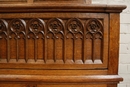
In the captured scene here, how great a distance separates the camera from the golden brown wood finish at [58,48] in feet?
2.51

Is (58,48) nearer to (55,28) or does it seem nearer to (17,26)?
(55,28)

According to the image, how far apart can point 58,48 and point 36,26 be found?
0.15 meters

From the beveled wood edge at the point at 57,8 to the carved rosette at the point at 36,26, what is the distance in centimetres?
5

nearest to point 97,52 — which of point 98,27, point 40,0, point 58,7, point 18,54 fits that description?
point 98,27

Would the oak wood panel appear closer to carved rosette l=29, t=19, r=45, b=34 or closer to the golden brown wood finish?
the golden brown wood finish

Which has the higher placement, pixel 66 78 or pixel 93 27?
pixel 93 27

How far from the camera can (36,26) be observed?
773 millimetres

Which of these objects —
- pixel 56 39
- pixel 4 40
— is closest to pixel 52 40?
pixel 56 39

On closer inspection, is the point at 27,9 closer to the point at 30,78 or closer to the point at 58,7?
the point at 58,7

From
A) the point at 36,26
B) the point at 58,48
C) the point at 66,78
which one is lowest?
the point at 66,78

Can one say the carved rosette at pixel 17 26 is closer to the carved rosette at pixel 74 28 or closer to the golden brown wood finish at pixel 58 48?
the golden brown wood finish at pixel 58 48

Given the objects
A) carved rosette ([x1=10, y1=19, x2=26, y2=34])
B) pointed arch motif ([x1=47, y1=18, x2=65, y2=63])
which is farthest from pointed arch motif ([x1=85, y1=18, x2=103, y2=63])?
carved rosette ([x1=10, y1=19, x2=26, y2=34])

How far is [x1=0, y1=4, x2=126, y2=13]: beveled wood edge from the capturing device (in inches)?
28.9

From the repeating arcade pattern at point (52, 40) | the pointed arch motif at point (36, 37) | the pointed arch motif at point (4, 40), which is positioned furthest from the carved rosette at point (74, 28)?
the pointed arch motif at point (4, 40)
